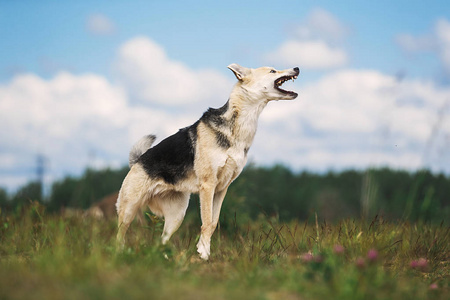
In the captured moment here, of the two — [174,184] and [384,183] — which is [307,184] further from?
[174,184]

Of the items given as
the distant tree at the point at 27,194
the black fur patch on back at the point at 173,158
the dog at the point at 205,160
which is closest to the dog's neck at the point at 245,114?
the dog at the point at 205,160

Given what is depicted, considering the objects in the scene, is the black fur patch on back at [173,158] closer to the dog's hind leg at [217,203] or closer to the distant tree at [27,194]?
the dog's hind leg at [217,203]

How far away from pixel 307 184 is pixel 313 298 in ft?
61.1

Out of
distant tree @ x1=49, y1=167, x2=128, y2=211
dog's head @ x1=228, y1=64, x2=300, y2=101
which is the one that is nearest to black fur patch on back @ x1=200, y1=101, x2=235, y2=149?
dog's head @ x1=228, y1=64, x2=300, y2=101

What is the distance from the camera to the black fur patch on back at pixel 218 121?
21.2 feet

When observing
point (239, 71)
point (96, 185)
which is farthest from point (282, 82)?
point (96, 185)

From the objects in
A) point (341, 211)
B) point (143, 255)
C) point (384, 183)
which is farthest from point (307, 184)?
point (143, 255)

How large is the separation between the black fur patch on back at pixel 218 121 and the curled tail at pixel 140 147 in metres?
1.04

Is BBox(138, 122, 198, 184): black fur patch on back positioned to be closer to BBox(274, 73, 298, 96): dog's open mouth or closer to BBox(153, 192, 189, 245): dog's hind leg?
BBox(153, 192, 189, 245): dog's hind leg

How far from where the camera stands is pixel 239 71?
6.73m

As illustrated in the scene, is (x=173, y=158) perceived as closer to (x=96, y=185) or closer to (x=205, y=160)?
(x=205, y=160)

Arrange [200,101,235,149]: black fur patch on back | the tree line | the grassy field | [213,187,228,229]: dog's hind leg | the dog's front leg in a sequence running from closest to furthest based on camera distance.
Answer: the grassy field < the dog's front leg < [200,101,235,149]: black fur patch on back < [213,187,228,229]: dog's hind leg < the tree line

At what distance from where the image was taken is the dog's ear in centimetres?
666

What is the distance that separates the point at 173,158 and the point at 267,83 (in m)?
1.81
